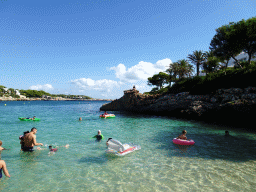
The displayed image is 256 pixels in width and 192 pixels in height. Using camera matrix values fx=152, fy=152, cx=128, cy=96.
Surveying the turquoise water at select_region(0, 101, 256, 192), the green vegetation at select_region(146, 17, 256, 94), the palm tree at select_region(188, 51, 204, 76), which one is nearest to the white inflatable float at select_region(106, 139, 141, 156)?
the turquoise water at select_region(0, 101, 256, 192)

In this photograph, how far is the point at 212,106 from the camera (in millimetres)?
27531

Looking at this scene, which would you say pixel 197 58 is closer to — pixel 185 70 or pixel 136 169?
pixel 185 70

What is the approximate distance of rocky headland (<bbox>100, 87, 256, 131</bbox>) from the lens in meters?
23.2

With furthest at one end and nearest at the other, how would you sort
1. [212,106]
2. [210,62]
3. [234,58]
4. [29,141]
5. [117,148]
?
1. [210,62]
2. [234,58]
3. [212,106]
4. [29,141]
5. [117,148]

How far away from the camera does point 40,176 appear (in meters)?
8.04

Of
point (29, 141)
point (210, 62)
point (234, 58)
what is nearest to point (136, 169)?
point (29, 141)

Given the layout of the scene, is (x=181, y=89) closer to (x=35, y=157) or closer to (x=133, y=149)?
(x=133, y=149)

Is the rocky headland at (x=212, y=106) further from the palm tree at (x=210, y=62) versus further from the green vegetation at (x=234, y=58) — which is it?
the palm tree at (x=210, y=62)

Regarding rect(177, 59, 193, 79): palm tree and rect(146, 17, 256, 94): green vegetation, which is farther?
rect(177, 59, 193, 79): palm tree

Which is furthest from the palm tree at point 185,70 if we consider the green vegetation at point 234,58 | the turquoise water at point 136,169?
the turquoise water at point 136,169

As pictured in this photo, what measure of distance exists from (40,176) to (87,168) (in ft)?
7.94

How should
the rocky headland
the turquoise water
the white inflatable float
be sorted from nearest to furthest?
the turquoise water, the white inflatable float, the rocky headland

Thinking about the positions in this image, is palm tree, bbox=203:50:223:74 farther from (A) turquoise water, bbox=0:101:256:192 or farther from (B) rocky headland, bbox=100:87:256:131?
(A) turquoise water, bbox=0:101:256:192

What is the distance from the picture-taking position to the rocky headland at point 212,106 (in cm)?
2320
